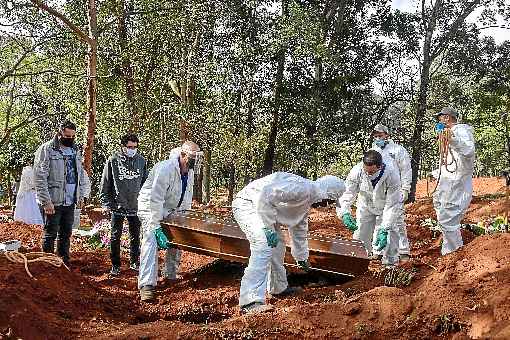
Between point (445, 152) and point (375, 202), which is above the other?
point (445, 152)

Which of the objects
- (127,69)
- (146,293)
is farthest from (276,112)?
(146,293)

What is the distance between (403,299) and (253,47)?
15.7 metres

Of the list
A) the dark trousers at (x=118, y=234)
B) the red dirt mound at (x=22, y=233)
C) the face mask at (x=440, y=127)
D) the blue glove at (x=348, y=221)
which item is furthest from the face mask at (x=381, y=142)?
the red dirt mound at (x=22, y=233)

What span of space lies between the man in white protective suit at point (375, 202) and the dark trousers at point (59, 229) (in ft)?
11.2

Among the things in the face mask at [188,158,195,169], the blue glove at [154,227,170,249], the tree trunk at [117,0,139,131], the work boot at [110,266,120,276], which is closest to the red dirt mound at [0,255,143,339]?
the blue glove at [154,227,170,249]

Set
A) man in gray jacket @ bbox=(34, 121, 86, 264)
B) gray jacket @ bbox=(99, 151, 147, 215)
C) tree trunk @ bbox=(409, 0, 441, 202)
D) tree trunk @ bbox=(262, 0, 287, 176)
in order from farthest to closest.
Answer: tree trunk @ bbox=(262, 0, 287, 176) < tree trunk @ bbox=(409, 0, 441, 202) < gray jacket @ bbox=(99, 151, 147, 215) < man in gray jacket @ bbox=(34, 121, 86, 264)

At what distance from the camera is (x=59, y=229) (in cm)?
690

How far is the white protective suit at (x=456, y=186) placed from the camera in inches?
270

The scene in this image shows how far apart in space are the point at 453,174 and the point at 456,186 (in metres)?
0.16

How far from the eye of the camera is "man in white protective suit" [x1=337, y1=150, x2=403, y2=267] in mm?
6422

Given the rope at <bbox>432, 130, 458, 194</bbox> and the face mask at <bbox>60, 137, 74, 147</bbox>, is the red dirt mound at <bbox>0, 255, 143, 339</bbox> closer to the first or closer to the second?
the face mask at <bbox>60, 137, 74, 147</bbox>

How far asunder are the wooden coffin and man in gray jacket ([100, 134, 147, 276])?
2.48 feet

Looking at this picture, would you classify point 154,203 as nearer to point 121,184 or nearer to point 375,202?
point 121,184

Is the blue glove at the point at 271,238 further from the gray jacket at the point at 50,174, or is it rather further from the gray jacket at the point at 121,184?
the gray jacket at the point at 50,174
